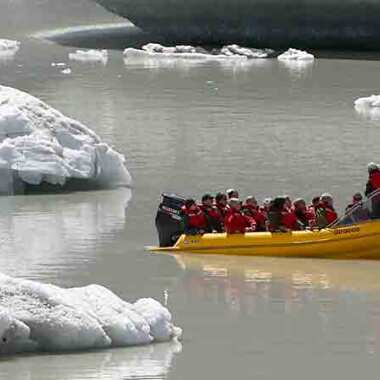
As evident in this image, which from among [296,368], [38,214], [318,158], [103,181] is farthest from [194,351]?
[318,158]

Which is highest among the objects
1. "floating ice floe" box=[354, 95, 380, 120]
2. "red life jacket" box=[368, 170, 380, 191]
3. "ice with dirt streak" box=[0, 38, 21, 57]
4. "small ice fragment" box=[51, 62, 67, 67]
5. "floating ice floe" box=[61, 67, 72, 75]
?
"ice with dirt streak" box=[0, 38, 21, 57]

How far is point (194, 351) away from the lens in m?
10.7

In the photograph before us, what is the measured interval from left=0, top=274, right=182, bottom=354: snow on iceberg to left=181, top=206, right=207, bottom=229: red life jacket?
16.8 feet

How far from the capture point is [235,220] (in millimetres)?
15477

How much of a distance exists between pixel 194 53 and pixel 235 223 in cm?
2590

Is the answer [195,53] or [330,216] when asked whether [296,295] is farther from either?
[195,53]

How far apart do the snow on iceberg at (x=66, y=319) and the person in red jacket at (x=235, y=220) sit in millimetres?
4776

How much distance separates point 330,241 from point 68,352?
5370 mm

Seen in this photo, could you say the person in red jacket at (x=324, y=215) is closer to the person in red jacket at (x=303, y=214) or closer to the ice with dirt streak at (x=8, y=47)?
the person in red jacket at (x=303, y=214)

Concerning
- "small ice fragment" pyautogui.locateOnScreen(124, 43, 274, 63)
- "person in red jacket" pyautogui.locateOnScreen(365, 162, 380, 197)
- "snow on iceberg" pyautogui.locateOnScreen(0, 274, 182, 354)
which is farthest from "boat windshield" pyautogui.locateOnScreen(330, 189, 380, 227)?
"small ice fragment" pyautogui.locateOnScreen(124, 43, 274, 63)

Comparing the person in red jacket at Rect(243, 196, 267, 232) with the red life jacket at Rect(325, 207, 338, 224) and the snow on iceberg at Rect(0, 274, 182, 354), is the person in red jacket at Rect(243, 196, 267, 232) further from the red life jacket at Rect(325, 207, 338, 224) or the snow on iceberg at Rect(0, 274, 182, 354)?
the snow on iceberg at Rect(0, 274, 182, 354)

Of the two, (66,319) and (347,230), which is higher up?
(66,319)

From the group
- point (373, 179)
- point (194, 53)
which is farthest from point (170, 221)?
point (194, 53)

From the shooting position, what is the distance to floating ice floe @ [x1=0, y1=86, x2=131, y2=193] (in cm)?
1864
